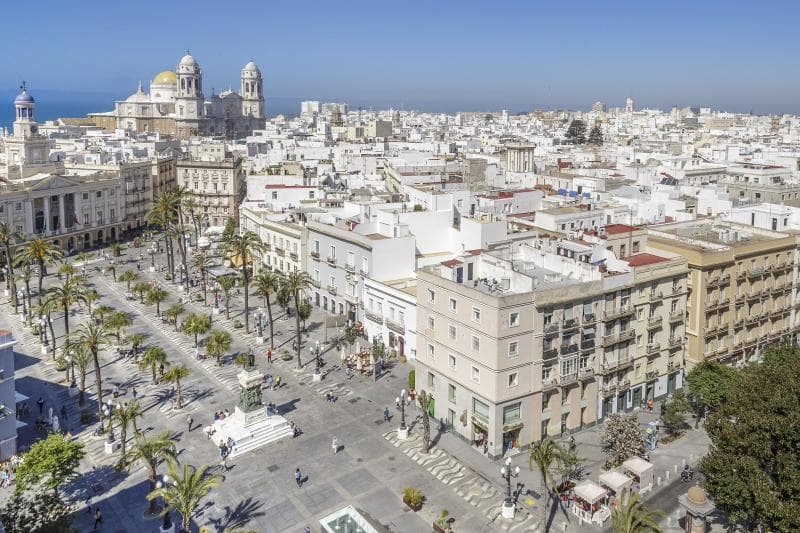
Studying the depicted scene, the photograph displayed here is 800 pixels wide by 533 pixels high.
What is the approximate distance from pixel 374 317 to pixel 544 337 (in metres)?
22.6

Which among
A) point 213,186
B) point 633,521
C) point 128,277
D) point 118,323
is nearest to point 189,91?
point 213,186

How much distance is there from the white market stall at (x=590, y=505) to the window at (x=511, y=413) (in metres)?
6.77

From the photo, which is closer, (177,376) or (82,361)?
(82,361)

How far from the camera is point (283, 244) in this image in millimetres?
80562

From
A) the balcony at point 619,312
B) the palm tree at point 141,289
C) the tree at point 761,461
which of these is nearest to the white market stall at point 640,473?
the tree at point 761,461

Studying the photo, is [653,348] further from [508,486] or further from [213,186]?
[213,186]

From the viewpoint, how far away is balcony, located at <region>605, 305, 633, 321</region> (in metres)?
48.2

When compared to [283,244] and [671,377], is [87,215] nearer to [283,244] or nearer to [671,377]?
[283,244]

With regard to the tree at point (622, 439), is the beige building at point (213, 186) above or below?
above

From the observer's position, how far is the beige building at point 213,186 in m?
125

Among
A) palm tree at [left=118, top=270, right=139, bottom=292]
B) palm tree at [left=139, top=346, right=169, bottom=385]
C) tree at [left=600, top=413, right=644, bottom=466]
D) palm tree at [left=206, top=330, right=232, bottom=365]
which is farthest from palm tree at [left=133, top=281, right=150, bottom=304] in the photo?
tree at [left=600, top=413, right=644, bottom=466]

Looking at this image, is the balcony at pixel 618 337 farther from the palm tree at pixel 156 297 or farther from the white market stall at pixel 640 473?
the palm tree at pixel 156 297

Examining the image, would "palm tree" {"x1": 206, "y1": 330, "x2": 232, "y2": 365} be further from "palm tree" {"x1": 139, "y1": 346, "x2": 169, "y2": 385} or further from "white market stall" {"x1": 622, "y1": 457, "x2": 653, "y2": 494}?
"white market stall" {"x1": 622, "y1": 457, "x2": 653, "y2": 494}

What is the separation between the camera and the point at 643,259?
180 ft
